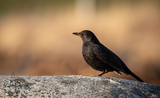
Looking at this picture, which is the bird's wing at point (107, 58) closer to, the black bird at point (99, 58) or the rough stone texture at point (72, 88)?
the black bird at point (99, 58)

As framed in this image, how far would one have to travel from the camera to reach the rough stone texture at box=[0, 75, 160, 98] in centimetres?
262

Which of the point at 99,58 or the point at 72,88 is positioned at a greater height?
the point at 99,58

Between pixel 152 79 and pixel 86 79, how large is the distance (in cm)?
378

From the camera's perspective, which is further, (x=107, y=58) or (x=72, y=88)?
(x=107, y=58)

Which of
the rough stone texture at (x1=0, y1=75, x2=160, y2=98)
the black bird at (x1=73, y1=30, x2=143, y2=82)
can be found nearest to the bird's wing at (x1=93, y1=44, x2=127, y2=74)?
the black bird at (x1=73, y1=30, x2=143, y2=82)

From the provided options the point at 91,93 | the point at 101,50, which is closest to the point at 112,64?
the point at 101,50

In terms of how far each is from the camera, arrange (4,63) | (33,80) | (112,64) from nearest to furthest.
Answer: (33,80), (112,64), (4,63)

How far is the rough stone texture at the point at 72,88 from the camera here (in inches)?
103

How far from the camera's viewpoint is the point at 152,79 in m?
6.34

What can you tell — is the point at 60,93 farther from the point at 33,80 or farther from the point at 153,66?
the point at 153,66

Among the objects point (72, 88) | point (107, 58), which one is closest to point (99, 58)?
point (107, 58)

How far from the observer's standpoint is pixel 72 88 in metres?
2.82

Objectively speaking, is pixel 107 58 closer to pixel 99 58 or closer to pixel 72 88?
pixel 99 58

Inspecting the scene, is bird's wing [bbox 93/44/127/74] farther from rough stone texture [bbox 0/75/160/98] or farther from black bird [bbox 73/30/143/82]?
rough stone texture [bbox 0/75/160/98]
